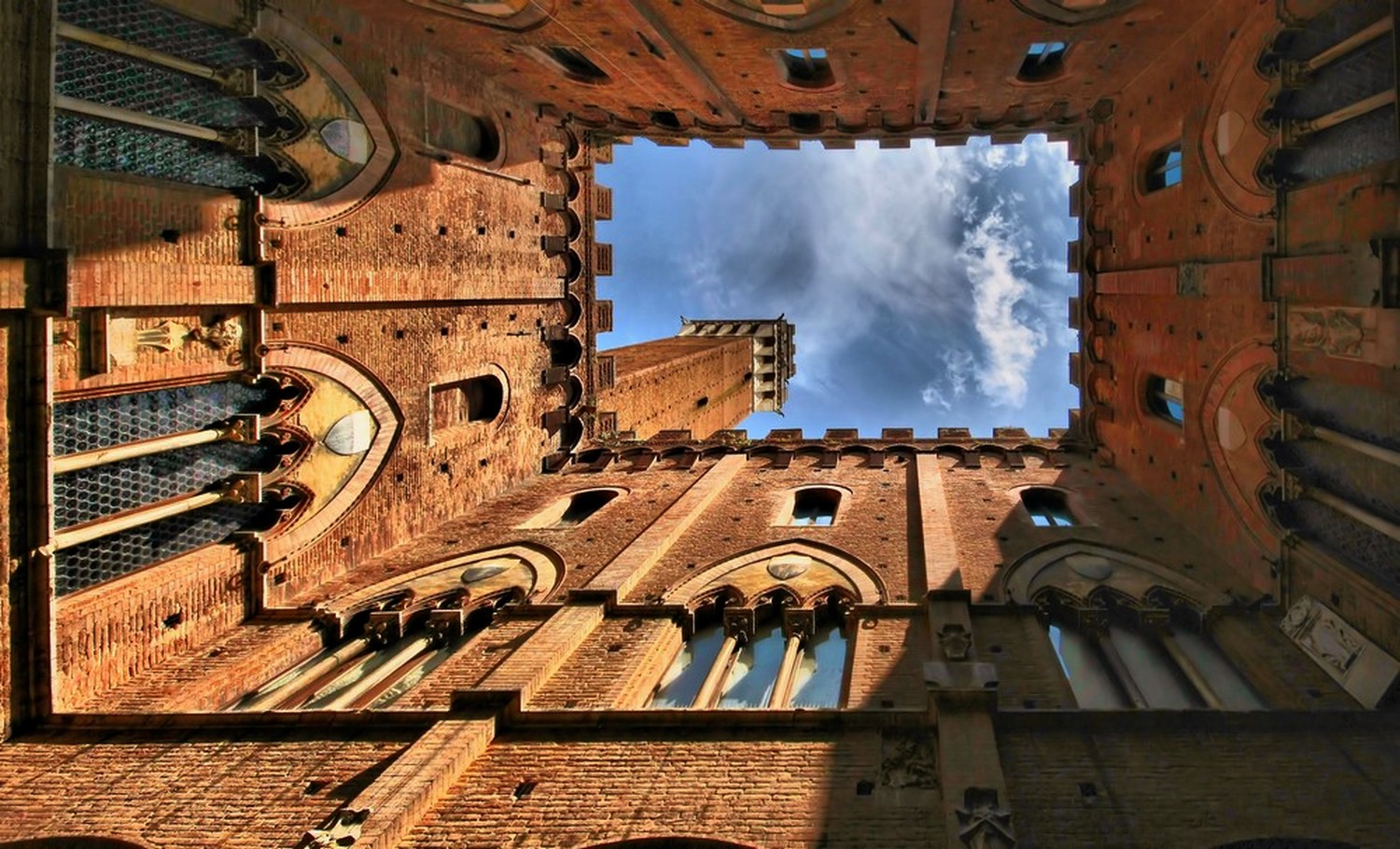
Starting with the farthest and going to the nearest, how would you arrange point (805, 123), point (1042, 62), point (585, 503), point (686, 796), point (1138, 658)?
point (805, 123)
point (585, 503)
point (1042, 62)
point (1138, 658)
point (686, 796)

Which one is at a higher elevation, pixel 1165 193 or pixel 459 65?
pixel 459 65

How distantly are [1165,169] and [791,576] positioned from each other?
975cm

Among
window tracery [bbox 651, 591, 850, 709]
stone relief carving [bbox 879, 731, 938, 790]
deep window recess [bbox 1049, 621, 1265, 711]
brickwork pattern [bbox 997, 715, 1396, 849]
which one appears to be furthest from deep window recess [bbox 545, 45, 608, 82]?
brickwork pattern [bbox 997, 715, 1396, 849]

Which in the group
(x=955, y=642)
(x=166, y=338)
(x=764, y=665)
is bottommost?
(x=764, y=665)

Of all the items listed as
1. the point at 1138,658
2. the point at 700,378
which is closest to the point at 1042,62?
the point at 1138,658

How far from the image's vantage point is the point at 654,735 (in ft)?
28.3

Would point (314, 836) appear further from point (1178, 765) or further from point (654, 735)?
point (1178, 765)

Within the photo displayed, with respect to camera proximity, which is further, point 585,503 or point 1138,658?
point 585,503

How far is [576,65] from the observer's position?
17844 millimetres

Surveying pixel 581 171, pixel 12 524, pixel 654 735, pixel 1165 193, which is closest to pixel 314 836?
pixel 654 735

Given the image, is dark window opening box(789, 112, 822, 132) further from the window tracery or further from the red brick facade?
the window tracery

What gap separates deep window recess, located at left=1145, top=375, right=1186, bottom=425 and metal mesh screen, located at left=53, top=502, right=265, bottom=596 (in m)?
14.8

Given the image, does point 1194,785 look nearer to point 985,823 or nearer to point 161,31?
point 985,823

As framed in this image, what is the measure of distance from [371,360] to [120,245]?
4.55m
